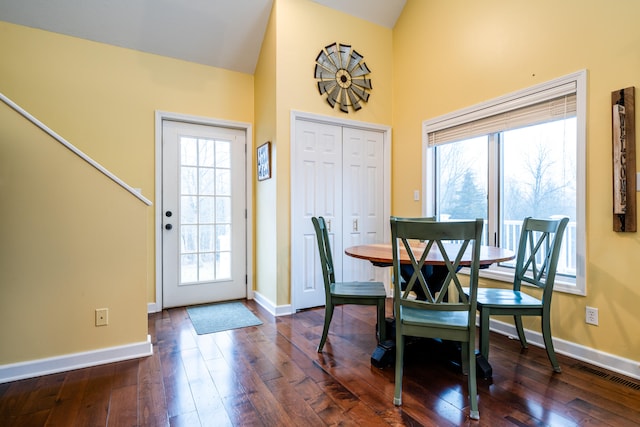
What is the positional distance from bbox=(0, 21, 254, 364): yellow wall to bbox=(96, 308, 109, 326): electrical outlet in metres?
0.12

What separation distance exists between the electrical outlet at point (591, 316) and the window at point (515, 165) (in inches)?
5.0

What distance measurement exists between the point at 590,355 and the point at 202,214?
11.9 ft

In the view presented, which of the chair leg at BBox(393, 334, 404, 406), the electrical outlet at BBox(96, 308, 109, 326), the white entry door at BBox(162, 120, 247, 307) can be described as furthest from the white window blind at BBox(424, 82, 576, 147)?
the electrical outlet at BBox(96, 308, 109, 326)

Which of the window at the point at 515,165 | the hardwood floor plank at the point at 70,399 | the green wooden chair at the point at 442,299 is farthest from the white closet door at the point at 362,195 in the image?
the hardwood floor plank at the point at 70,399

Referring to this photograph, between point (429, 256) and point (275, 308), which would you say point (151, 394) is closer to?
point (275, 308)

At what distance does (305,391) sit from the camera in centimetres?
188

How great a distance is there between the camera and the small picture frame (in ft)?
11.4

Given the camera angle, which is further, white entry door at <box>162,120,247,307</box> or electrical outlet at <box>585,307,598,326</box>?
white entry door at <box>162,120,247,307</box>

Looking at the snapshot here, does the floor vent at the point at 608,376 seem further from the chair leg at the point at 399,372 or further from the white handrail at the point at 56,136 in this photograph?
the white handrail at the point at 56,136

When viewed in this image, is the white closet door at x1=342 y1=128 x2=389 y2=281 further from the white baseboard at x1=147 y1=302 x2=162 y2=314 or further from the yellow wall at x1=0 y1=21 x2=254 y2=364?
the white baseboard at x1=147 y1=302 x2=162 y2=314

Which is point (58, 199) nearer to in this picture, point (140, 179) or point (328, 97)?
point (140, 179)

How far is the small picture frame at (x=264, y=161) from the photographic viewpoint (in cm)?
346

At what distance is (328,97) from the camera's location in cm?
356

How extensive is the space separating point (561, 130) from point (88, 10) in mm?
4137
